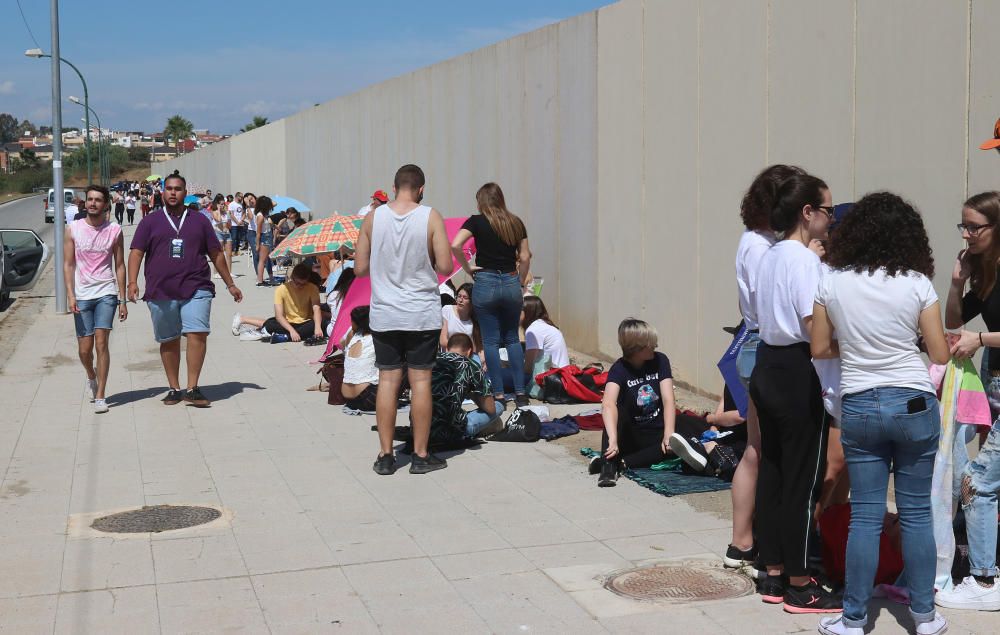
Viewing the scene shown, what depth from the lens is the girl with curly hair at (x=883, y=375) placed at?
167 inches

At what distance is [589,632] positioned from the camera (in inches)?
180

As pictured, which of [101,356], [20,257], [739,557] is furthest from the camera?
[20,257]

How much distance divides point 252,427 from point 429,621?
4.51 meters

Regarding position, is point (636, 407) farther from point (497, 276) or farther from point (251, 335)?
point (251, 335)

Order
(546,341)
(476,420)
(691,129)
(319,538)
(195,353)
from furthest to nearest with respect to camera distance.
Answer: (546,341) → (691,129) → (195,353) → (476,420) → (319,538)

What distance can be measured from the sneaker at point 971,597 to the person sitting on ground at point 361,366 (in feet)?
16.7

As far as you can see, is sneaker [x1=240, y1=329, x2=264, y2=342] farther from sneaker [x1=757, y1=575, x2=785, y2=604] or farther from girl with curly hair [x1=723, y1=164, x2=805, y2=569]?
sneaker [x1=757, y1=575, x2=785, y2=604]

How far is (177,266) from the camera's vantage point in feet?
31.1

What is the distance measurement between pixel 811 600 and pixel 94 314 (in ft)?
22.1

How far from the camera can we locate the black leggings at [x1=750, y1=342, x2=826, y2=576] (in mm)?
4742

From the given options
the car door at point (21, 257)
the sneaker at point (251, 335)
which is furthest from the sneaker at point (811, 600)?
the car door at point (21, 257)

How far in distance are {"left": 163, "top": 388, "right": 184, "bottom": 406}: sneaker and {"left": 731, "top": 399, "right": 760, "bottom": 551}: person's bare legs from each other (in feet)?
19.2

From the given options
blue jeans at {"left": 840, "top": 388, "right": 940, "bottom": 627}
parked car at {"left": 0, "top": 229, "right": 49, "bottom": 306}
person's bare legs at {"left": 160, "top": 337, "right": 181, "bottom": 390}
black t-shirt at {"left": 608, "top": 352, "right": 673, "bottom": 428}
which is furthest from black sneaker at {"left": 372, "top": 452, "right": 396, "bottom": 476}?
parked car at {"left": 0, "top": 229, "right": 49, "bottom": 306}

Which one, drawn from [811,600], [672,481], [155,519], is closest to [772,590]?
[811,600]
